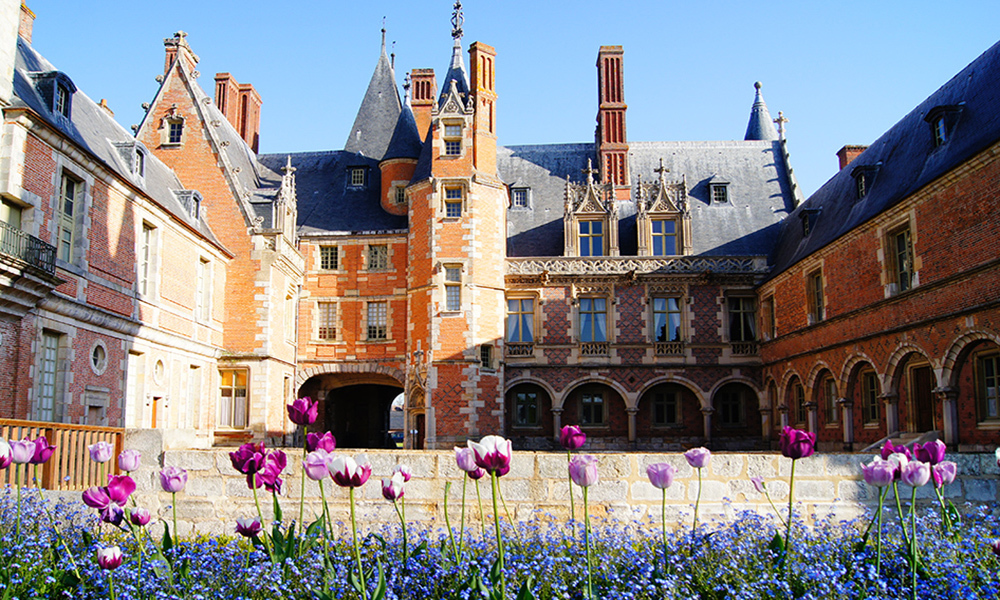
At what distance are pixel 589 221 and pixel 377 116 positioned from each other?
9.86 metres

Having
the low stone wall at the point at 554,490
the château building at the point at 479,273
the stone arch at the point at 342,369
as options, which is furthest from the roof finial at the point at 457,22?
the low stone wall at the point at 554,490

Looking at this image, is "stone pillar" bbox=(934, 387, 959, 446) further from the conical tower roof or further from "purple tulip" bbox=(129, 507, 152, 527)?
the conical tower roof

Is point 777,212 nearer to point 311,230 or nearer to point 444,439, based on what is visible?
point 444,439

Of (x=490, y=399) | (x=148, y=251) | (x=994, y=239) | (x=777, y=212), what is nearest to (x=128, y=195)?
(x=148, y=251)

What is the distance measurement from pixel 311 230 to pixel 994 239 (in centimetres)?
1988

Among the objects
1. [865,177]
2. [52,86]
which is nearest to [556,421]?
[865,177]

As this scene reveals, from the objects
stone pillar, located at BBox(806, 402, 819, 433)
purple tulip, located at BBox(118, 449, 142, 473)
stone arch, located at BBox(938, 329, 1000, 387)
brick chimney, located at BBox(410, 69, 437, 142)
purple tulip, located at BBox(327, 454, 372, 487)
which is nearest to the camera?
purple tulip, located at BBox(327, 454, 372, 487)

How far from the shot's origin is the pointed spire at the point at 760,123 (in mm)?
34750

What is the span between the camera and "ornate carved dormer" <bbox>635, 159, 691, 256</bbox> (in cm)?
2667

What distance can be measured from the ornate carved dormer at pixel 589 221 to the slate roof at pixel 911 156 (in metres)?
5.48

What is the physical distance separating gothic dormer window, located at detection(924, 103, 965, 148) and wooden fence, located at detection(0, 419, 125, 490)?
16.5 meters

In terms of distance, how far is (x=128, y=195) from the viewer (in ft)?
57.4

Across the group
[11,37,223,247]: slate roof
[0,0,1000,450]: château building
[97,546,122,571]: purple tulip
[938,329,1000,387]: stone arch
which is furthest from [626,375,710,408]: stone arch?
[97,546,122,571]: purple tulip

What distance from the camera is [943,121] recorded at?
17109 millimetres
